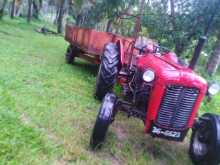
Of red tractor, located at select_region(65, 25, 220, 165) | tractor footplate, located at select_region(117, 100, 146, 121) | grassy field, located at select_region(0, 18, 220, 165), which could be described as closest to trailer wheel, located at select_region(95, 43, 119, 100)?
grassy field, located at select_region(0, 18, 220, 165)

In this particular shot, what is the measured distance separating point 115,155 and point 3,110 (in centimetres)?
160

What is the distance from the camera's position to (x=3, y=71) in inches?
246

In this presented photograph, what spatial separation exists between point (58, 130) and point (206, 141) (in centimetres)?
198

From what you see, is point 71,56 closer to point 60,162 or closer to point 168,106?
point 168,106

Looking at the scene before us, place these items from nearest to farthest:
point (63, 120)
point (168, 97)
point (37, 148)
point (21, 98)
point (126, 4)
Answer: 1. point (37, 148)
2. point (168, 97)
3. point (63, 120)
4. point (21, 98)
5. point (126, 4)

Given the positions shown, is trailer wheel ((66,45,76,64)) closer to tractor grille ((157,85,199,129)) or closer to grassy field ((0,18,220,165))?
grassy field ((0,18,220,165))

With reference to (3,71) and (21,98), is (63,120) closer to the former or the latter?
(21,98)

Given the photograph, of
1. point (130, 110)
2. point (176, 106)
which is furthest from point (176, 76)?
point (130, 110)

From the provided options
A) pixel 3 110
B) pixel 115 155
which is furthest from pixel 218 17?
pixel 3 110

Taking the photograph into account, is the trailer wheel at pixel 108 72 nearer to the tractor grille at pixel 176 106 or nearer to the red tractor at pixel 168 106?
the red tractor at pixel 168 106

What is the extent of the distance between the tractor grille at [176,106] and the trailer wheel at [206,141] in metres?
0.40

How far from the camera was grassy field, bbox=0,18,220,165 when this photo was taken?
11.7 feet

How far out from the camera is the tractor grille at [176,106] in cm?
391

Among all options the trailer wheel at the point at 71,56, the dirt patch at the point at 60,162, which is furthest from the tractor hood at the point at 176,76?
the trailer wheel at the point at 71,56
